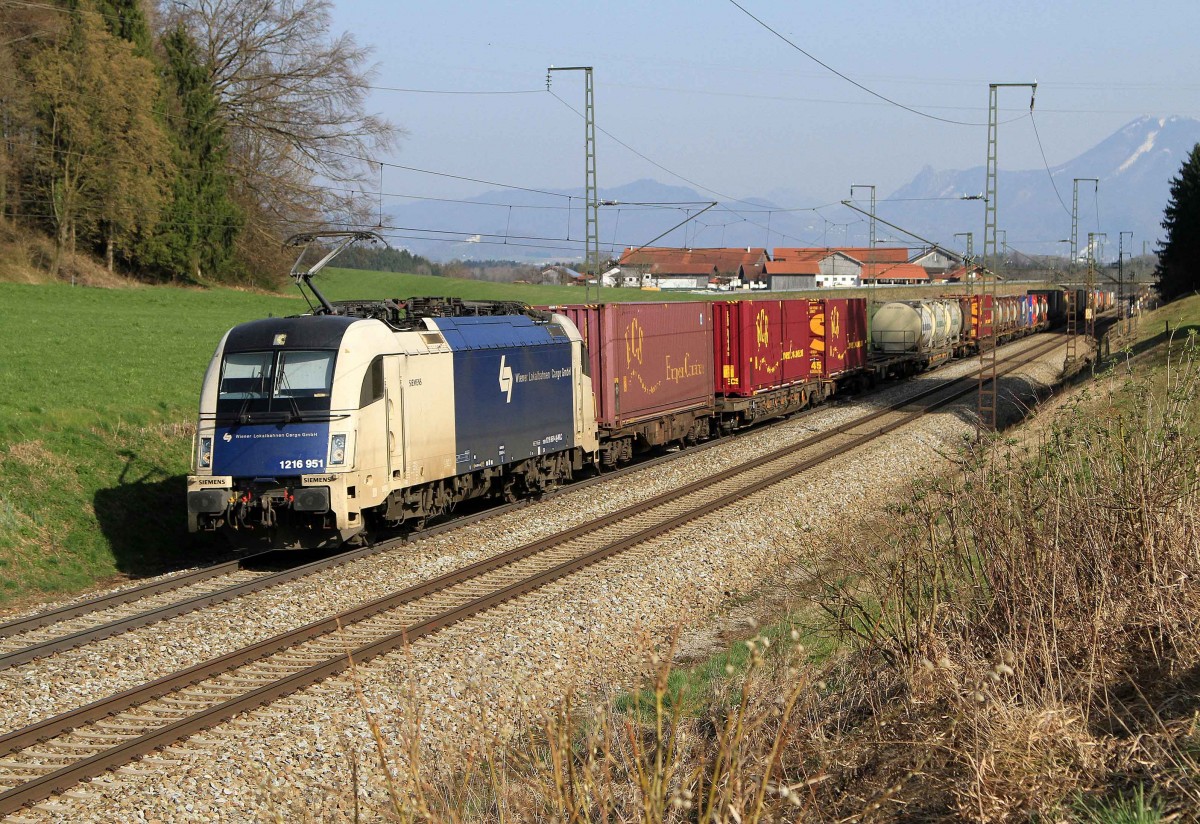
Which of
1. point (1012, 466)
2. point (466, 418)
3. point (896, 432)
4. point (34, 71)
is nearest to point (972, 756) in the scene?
point (1012, 466)

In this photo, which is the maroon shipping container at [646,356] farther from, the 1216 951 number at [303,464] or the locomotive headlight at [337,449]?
the 1216 951 number at [303,464]

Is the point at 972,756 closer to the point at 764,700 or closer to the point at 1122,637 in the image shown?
the point at 764,700

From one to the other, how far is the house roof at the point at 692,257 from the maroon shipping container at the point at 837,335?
47.9 ft

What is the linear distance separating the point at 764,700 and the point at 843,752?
69 centimetres

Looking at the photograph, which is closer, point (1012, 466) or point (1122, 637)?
point (1122, 637)

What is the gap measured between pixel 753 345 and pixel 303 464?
14899 millimetres

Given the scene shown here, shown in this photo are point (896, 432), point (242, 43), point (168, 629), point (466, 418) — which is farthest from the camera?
point (242, 43)

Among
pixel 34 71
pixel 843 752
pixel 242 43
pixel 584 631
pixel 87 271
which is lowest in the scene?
pixel 584 631

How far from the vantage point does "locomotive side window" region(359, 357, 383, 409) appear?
1353 centimetres

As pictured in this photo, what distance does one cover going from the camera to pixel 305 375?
13555 mm

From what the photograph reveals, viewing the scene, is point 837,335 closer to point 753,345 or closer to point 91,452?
point 753,345

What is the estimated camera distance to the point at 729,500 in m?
17.9

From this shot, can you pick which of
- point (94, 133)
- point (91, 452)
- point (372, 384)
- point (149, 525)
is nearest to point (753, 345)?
point (372, 384)

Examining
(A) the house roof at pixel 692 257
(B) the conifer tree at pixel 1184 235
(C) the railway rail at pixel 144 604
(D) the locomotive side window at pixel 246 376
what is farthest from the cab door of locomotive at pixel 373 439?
(B) the conifer tree at pixel 1184 235
